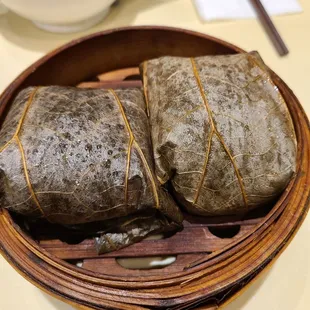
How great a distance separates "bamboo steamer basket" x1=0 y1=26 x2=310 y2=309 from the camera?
1.06 m

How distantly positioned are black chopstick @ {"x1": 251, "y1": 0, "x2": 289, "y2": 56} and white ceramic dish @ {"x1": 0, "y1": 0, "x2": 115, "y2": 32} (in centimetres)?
83

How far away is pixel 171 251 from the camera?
4.27 ft

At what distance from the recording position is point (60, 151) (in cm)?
116

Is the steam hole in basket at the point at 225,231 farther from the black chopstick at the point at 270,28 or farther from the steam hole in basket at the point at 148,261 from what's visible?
the black chopstick at the point at 270,28

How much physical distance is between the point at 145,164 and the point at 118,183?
0.10m

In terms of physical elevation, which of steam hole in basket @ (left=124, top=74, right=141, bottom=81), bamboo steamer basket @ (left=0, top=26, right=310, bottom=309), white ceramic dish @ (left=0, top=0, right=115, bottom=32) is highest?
white ceramic dish @ (left=0, top=0, right=115, bottom=32)

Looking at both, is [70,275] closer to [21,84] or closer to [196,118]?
[196,118]

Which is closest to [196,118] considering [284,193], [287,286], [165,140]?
[165,140]

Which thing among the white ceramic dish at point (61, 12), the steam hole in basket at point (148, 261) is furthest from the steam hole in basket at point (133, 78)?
the steam hole in basket at point (148, 261)

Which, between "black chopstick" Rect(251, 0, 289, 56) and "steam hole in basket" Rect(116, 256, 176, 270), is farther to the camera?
"black chopstick" Rect(251, 0, 289, 56)

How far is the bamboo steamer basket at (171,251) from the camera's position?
106cm

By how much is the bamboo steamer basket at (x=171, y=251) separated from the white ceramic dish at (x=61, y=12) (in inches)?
12.5

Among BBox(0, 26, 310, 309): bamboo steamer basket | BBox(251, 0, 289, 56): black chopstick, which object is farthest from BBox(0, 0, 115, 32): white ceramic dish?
BBox(251, 0, 289, 56): black chopstick

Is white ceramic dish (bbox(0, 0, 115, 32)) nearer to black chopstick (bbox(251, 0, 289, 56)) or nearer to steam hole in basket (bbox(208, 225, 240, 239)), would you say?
black chopstick (bbox(251, 0, 289, 56))
